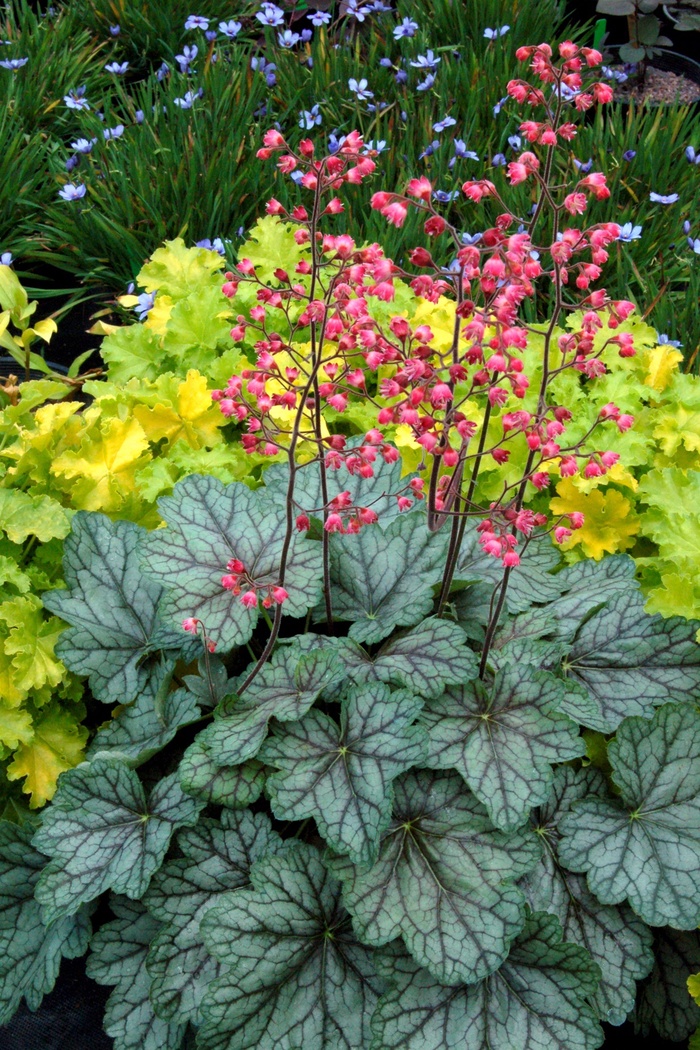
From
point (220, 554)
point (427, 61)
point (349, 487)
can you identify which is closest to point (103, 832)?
point (220, 554)

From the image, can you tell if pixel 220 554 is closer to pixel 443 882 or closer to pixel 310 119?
pixel 443 882

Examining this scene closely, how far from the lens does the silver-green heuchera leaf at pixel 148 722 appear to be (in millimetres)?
1648

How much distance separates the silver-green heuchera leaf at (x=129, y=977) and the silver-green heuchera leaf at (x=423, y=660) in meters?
0.53

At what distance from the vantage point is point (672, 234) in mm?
3062

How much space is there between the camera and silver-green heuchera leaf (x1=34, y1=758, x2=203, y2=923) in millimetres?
1521

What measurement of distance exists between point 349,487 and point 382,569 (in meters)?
0.21

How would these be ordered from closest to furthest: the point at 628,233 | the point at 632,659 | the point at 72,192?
1. the point at 632,659
2. the point at 628,233
3. the point at 72,192

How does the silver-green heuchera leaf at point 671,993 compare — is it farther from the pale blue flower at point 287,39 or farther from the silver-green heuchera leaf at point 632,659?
the pale blue flower at point 287,39

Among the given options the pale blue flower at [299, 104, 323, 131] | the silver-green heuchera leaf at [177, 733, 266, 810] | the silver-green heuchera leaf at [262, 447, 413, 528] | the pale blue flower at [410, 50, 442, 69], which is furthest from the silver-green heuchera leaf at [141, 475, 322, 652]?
the pale blue flower at [410, 50, 442, 69]

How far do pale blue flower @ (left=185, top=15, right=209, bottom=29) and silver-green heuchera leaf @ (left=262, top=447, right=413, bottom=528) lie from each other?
2679 millimetres

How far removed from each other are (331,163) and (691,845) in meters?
1.11

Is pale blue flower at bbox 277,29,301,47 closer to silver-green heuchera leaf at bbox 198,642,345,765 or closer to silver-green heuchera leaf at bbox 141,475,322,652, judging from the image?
silver-green heuchera leaf at bbox 141,475,322,652

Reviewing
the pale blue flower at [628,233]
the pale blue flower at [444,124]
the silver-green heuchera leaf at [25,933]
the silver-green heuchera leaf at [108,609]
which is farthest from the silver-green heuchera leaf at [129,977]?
the pale blue flower at [444,124]

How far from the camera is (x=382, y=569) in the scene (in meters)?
1.77
